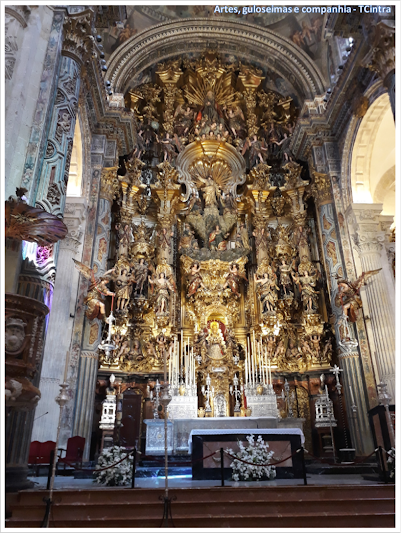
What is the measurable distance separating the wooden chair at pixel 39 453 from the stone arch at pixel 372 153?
1100 cm

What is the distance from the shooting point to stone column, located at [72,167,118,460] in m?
10.2

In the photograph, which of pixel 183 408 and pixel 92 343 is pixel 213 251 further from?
pixel 183 408

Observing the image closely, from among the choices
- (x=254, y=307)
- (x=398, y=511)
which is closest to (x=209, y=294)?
(x=254, y=307)

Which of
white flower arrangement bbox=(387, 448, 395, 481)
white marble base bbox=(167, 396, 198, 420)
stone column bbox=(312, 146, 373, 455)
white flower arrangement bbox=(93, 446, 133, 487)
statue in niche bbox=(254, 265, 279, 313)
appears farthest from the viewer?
statue in niche bbox=(254, 265, 279, 313)

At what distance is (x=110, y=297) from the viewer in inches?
506

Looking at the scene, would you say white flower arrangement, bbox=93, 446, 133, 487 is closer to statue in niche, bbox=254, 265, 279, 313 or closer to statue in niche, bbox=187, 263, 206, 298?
statue in niche, bbox=254, 265, 279, 313

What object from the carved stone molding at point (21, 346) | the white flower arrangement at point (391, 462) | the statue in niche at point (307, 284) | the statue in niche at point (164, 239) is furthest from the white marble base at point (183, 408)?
the carved stone molding at point (21, 346)

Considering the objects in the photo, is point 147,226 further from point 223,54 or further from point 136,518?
point 136,518

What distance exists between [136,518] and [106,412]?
5089mm

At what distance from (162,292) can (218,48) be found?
1167cm

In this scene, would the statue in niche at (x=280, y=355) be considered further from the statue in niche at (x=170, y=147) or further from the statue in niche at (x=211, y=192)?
the statue in niche at (x=170, y=147)

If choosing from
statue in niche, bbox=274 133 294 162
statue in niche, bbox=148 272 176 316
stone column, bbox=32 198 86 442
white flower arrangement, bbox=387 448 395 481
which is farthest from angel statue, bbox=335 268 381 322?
stone column, bbox=32 198 86 442

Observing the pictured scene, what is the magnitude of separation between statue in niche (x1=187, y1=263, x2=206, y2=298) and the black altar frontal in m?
7.13

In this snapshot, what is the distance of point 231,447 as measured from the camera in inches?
292
